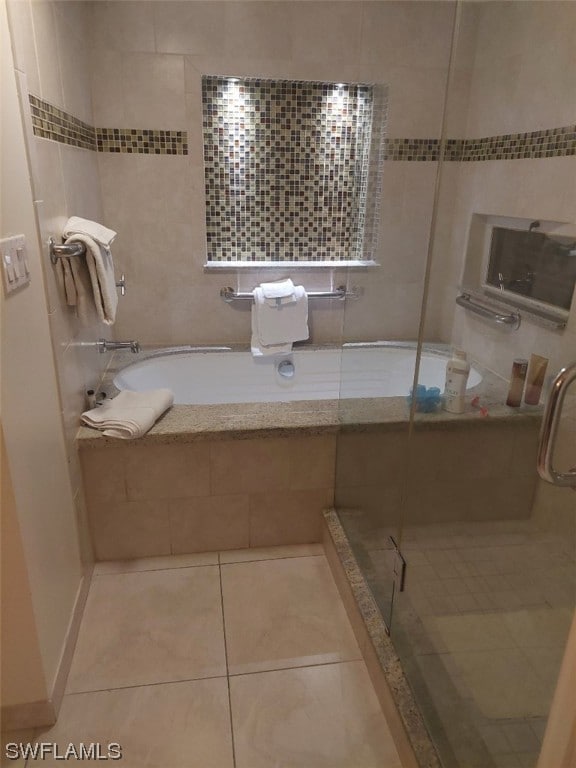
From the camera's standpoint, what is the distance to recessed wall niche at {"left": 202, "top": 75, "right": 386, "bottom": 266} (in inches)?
102

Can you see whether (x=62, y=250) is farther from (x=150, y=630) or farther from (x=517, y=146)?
(x=517, y=146)

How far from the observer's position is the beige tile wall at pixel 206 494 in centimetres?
193

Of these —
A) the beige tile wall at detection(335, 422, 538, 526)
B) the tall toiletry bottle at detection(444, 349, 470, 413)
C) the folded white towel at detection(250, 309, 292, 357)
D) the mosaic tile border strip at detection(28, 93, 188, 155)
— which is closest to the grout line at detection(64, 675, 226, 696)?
the beige tile wall at detection(335, 422, 538, 526)

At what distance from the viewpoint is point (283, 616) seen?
1806mm

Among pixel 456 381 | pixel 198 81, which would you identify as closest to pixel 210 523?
pixel 456 381

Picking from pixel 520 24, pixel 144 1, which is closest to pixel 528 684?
pixel 520 24

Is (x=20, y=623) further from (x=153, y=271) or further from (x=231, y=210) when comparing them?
(x=231, y=210)

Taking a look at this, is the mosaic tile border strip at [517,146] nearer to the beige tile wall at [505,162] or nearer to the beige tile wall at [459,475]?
the beige tile wall at [505,162]

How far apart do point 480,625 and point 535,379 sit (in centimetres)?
74

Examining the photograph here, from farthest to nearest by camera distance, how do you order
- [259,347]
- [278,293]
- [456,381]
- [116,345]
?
[259,347]
[278,293]
[116,345]
[456,381]

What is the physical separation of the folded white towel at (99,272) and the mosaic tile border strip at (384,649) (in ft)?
3.79

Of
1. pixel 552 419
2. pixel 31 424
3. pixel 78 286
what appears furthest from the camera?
pixel 78 286

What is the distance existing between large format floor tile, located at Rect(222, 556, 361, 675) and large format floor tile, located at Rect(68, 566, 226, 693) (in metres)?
0.06

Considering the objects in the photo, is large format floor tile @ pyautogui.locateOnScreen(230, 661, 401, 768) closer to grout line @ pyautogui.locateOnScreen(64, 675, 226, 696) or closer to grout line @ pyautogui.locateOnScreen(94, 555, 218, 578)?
grout line @ pyautogui.locateOnScreen(64, 675, 226, 696)
